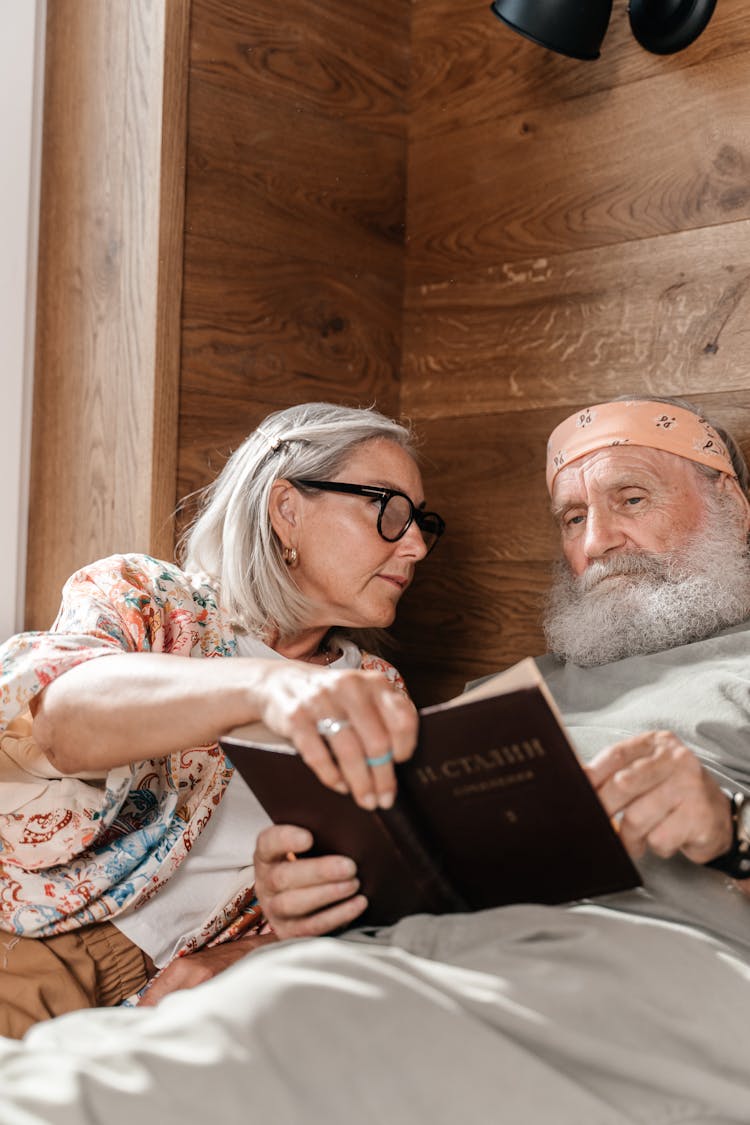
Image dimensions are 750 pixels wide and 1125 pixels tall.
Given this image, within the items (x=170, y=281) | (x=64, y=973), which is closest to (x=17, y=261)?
(x=170, y=281)

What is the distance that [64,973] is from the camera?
5.18 ft

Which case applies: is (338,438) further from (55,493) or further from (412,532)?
(55,493)

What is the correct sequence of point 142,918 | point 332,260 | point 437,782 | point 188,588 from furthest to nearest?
point 332,260, point 188,588, point 142,918, point 437,782

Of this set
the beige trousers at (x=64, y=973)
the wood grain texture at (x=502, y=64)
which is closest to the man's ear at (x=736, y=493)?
the wood grain texture at (x=502, y=64)

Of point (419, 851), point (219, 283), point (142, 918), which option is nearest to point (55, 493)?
point (219, 283)

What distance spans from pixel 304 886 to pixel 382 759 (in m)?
0.32

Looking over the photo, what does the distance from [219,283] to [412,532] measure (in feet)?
2.05

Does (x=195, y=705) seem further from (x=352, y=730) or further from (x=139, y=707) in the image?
(x=352, y=730)

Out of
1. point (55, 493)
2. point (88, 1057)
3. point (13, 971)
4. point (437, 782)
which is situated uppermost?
point (55, 493)

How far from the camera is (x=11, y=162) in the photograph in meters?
2.24

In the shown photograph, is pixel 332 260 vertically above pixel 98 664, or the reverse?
pixel 332 260

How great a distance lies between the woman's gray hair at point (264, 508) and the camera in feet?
6.21

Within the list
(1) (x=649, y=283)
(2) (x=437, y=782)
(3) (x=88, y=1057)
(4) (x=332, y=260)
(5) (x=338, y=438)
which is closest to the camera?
(3) (x=88, y=1057)

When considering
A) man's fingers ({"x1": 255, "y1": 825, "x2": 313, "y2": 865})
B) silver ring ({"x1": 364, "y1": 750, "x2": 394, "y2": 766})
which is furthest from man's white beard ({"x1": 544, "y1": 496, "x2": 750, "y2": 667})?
silver ring ({"x1": 364, "y1": 750, "x2": 394, "y2": 766})
